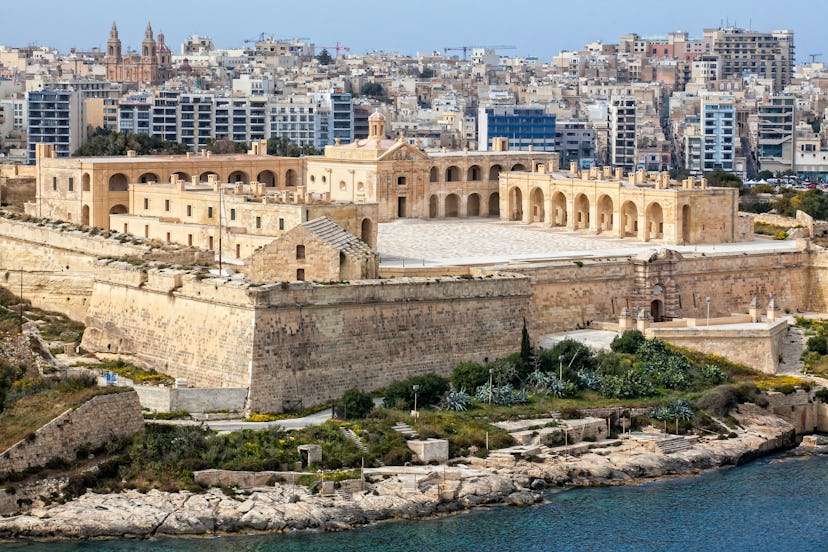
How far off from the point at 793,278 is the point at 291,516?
1817 cm

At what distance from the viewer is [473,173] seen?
2181 inches

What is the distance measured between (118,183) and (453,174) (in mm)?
9340

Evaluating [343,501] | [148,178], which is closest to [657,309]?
[343,501]

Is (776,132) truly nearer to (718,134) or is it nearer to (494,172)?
(718,134)

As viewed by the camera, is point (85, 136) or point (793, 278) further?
point (85, 136)

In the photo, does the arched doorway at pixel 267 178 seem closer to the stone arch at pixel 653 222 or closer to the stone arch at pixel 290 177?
the stone arch at pixel 290 177

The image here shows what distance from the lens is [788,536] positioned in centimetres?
3200

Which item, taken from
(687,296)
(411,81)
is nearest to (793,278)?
(687,296)

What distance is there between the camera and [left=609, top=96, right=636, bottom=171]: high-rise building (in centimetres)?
10275

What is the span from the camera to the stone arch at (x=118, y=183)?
49969 mm

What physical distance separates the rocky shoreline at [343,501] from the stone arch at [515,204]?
65.2 feet

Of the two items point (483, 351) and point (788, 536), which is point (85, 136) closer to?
point (483, 351)

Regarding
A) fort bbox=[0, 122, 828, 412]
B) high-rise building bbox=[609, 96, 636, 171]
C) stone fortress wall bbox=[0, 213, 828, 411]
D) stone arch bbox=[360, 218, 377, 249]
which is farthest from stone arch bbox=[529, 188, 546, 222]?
high-rise building bbox=[609, 96, 636, 171]

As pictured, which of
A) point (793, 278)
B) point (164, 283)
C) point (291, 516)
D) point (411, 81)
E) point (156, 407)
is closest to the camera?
point (291, 516)
